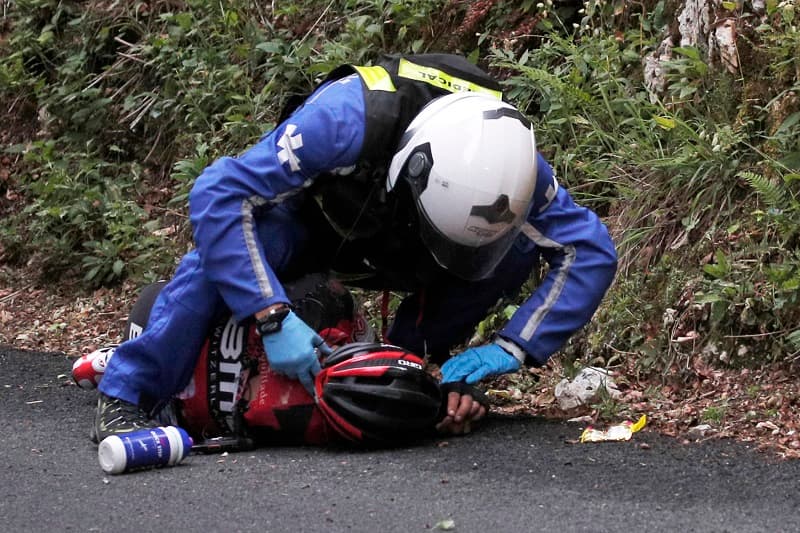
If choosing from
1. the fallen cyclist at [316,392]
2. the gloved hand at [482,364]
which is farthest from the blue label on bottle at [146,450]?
the gloved hand at [482,364]

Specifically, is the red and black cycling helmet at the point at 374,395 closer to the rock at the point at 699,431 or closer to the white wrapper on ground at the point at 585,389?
the white wrapper on ground at the point at 585,389

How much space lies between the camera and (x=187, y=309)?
14.5 feet

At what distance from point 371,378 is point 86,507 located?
1.01 metres

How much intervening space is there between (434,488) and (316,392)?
2.52ft

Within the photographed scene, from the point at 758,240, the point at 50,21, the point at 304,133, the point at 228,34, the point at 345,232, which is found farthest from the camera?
the point at 50,21

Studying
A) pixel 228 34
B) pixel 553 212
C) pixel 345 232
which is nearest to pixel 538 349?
pixel 553 212

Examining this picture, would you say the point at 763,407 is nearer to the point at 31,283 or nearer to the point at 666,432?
the point at 666,432

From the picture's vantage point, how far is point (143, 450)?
4047mm

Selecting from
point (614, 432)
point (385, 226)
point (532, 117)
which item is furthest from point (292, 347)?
point (532, 117)

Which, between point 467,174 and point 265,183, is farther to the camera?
point 265,183

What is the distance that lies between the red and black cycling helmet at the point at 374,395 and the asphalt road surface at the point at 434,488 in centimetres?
8

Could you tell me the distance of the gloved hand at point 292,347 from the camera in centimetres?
420

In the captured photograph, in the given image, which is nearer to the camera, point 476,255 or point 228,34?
point 476,255

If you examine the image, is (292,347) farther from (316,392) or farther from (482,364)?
(482,364)
